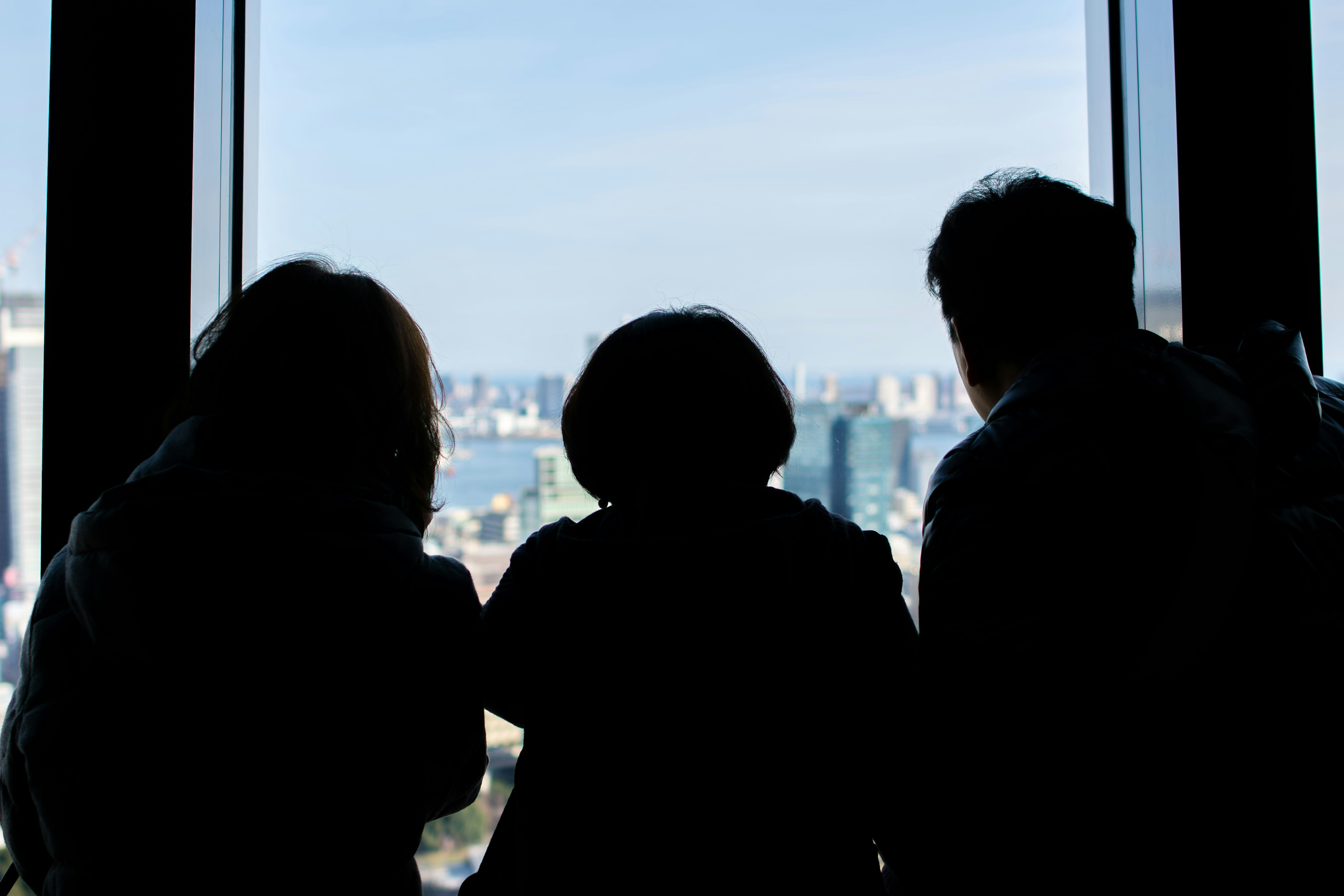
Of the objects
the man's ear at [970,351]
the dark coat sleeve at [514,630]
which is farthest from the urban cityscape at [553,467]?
the dark coat sleeve at [514,630]

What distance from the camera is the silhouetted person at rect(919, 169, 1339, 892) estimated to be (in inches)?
26.5

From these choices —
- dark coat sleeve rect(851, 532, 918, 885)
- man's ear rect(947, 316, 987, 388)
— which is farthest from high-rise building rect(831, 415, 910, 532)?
dark coat sleeve rect(851, 532, 918, 885)

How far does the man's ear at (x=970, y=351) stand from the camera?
→ 2.93 ft

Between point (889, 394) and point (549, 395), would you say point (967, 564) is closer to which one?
point (889, 394)

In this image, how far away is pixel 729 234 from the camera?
1271mm

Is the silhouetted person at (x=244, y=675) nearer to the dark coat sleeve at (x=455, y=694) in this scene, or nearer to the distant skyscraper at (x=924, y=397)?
the dark coat sleeve at (x=455, y=694)

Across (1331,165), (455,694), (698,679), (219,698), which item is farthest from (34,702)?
(1331,165)

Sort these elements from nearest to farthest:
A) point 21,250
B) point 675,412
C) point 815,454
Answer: point 675,412 < point 21,250 < point 815,454

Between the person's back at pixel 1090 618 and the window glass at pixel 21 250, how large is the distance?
112cm

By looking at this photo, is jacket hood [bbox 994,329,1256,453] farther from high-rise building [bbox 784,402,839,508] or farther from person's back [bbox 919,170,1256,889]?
high-rise building [bbox 784,402,839,508]

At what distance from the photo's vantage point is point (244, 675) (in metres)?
0.73

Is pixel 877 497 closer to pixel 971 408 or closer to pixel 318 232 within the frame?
pixel 971 408

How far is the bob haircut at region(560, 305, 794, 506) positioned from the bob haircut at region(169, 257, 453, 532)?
0.19 m

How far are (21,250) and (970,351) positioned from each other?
1.19 metres
